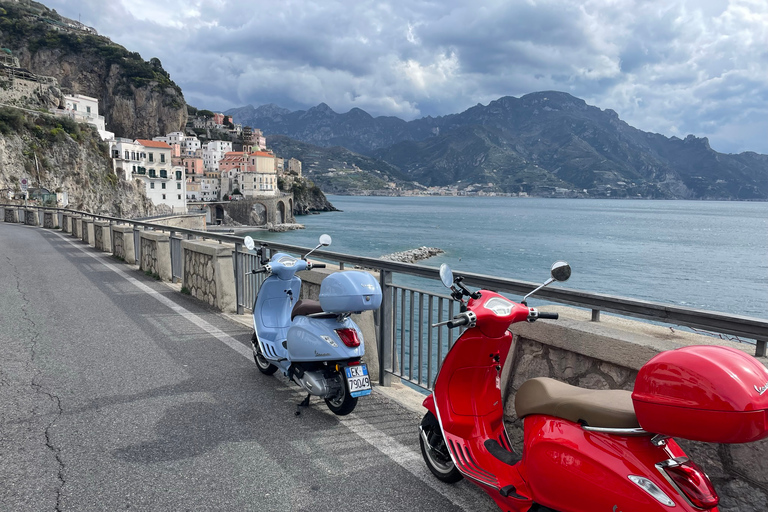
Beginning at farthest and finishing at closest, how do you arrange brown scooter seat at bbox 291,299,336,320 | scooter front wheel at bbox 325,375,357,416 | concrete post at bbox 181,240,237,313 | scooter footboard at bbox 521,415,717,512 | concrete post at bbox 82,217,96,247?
concrete post at bbox 82,217,96,247 → concrete post at bbox 181,240,237,313 → brown scooter seat at bbox 291,299,336,320 → scooter front wheel at bbox 325,375,357,416 → scooter footboard at bbox 521,415,717,512

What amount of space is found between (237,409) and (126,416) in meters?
0.83

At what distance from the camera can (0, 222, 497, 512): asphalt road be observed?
288 centimetres

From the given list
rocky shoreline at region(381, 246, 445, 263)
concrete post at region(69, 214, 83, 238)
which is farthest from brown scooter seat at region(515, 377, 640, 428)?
rocky shoreline at region(381, 246, 445, 263)

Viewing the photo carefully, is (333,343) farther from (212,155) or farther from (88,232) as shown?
(212,155)

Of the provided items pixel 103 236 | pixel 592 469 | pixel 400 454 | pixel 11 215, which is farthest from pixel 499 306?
pixel 11 215

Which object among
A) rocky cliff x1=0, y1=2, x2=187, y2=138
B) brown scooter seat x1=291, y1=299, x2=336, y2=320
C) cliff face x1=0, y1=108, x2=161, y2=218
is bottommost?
brown scooter seat x1=291, y1=299, x2=336, y2=320

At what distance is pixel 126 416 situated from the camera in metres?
3.91

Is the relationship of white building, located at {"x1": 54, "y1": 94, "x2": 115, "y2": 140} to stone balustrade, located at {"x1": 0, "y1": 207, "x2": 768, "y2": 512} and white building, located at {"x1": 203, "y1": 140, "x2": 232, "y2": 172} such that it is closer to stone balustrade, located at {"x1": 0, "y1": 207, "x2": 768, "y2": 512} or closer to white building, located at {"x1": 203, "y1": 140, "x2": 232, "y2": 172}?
white building, located at {"x1": 203, "y1": 140, "x2": 232, "y2": 172}

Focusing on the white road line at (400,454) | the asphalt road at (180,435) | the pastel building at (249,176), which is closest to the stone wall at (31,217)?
the asphalt road at (180,435)

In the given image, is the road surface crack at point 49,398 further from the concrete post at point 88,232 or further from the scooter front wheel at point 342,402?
the concrete post at point 88,232

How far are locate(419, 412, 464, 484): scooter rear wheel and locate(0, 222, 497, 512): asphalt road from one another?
0.24 feet

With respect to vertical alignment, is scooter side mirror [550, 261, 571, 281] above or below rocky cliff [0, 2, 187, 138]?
below

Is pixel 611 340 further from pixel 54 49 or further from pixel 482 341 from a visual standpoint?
pixel 54 49

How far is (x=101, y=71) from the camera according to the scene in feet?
366
